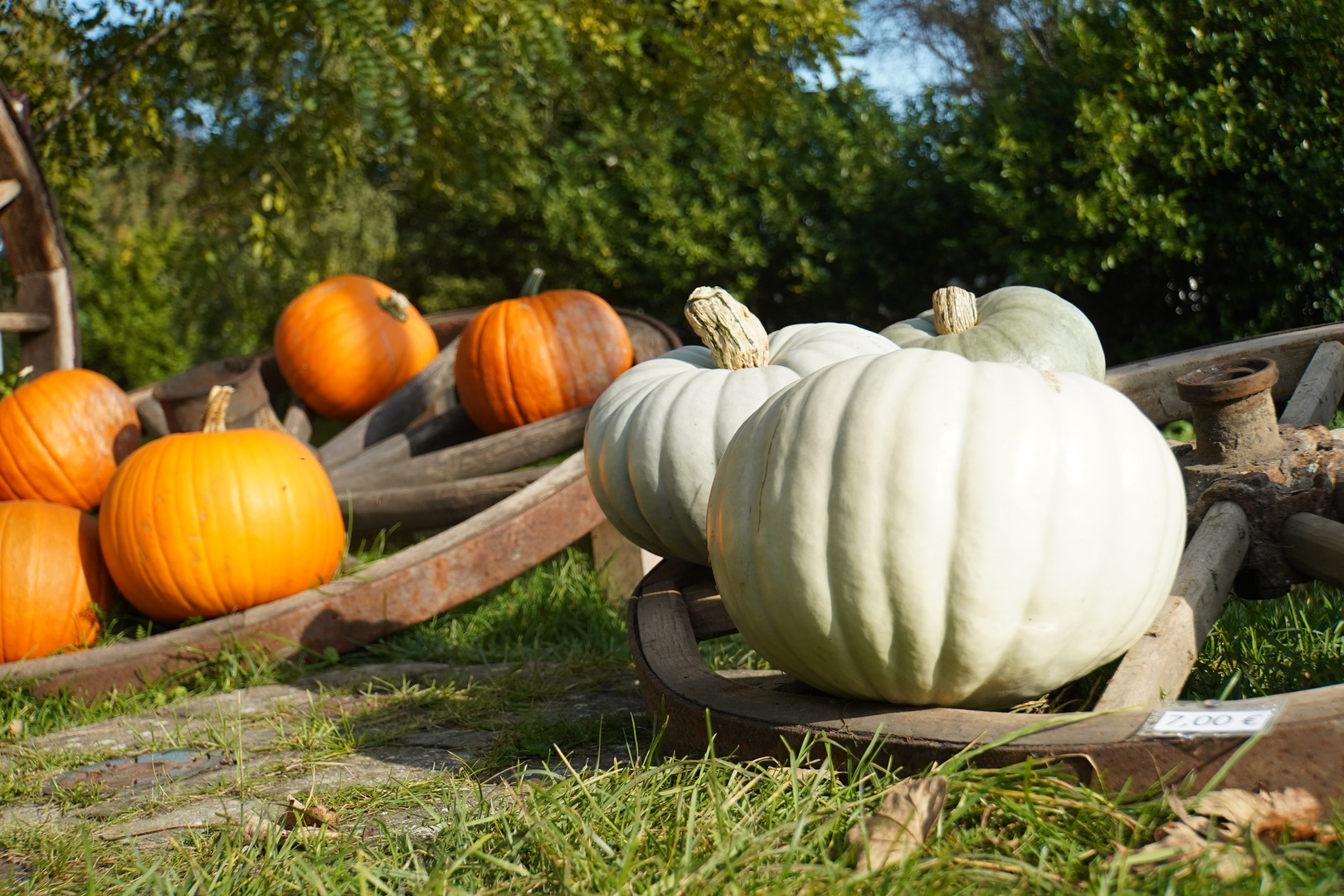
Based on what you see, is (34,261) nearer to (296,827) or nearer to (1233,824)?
(296,827)

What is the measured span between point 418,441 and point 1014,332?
2.40m

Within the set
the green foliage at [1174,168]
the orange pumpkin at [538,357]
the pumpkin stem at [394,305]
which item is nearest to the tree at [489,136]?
the pumpkin stem at [394,305]

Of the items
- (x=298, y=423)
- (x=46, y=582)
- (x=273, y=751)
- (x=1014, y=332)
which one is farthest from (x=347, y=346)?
(x=1014, y=332)

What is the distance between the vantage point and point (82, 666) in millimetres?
2660

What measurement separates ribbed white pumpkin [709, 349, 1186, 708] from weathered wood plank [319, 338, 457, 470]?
2772 millimetres

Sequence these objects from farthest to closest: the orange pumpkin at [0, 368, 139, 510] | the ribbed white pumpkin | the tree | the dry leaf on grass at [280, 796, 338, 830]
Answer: the tree → the orange pumpkin at [0, 368, 139, 510] → the dry leaf on grass at [280, 796, 338, 830] → the ribbed white pumpkin

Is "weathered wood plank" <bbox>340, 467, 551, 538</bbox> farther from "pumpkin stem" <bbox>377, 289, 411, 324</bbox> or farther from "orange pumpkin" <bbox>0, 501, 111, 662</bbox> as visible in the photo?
"pumpkin stem" <bbox>377, 289, 411, 324</bbox>

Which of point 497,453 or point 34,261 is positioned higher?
point 34,261

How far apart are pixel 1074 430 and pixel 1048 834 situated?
0.47 meters

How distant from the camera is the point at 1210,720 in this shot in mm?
1195

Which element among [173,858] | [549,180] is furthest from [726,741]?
[549,180]

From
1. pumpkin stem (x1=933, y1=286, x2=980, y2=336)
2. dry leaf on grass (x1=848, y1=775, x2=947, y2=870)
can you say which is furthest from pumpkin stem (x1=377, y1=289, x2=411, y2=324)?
dry leaf on grass (x1=848, y1=775, x2=947, y2=870)

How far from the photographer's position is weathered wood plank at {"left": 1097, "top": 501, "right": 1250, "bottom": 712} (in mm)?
1355

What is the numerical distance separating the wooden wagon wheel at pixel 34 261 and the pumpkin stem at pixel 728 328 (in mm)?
3170
